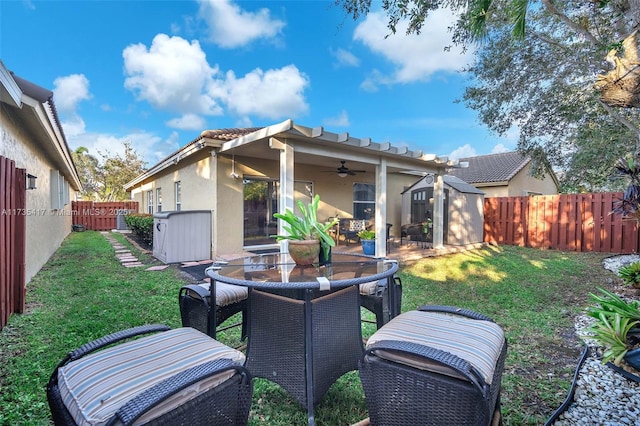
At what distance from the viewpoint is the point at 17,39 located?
317 inches

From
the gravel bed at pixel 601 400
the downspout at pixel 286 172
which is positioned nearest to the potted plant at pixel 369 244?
the downspout at pixel 286 172

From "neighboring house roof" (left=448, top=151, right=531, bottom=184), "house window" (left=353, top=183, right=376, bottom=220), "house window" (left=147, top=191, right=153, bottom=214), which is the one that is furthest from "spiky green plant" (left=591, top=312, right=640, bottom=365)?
"house window" (left=147, top=191, right=153, bottom=214)

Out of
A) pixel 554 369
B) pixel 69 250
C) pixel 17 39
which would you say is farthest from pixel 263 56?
pixel 554 369

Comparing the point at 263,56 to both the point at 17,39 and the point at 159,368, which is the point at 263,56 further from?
the point at 159,368

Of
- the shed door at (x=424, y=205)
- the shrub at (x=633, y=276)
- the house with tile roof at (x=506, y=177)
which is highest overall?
the house with tile roof at (x=506, y=177)

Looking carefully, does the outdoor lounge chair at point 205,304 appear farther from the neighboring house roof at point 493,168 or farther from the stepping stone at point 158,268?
the neighboring house roof at point 493,168

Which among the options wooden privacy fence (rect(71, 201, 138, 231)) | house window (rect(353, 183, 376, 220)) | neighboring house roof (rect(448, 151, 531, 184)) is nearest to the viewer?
house window (rect(353, 183, 376, 220))

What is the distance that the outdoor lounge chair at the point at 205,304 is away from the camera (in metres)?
2.65

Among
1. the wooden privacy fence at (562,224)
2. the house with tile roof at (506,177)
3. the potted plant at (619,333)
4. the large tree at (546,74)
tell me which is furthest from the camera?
the house with tile roof at (506,177)

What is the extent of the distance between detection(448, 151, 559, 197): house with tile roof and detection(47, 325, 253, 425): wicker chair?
1511 cm

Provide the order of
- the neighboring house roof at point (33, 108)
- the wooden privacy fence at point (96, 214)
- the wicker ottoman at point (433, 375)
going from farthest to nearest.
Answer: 1. the wooden privacy fence at point (96, 214)
2. the neighboring house roof at point (33, 108)
3. the wicker ottoman at point (433, 375)

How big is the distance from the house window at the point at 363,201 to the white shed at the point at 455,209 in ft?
4.85

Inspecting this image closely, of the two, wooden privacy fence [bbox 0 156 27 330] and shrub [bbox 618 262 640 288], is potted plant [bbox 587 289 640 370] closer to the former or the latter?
shrub [bbox 618 262 640 288]

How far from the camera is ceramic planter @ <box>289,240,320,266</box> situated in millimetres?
2461
